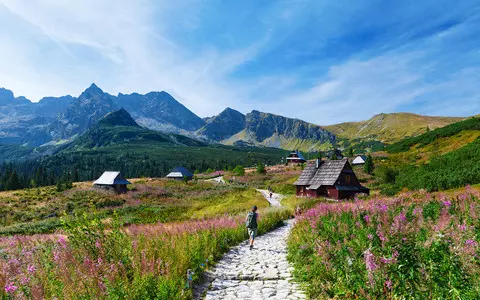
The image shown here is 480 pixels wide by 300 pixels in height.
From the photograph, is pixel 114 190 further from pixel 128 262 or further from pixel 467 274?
pixel 467 274

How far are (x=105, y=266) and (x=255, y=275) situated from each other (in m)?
4.16

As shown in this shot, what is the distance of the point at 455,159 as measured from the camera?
4050 cm

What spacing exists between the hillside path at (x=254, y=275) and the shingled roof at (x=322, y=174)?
105ft

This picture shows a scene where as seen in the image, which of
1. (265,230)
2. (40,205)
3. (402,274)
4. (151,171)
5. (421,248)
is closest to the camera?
(402,274)

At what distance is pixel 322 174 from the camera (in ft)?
146

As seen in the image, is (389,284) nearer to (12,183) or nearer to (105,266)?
(105,266)

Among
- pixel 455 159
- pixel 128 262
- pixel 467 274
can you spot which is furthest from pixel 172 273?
pixel 455 159

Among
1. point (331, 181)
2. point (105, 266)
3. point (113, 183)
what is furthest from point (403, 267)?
point (113, 183)

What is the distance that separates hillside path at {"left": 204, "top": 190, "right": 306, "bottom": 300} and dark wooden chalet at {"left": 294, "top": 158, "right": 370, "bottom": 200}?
31.7 m

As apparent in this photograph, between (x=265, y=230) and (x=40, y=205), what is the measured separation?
52673mm

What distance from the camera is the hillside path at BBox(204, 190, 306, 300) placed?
6.79 m

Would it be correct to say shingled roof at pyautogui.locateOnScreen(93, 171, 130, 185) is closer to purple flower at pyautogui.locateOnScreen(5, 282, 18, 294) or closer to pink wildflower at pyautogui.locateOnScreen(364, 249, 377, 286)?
purple flower at pyautogui.locateOnScreen(5, 282, 18, 294)

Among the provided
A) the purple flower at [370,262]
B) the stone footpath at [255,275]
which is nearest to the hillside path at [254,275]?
the stone footpath at [255,275]

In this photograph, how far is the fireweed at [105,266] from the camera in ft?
16.3
